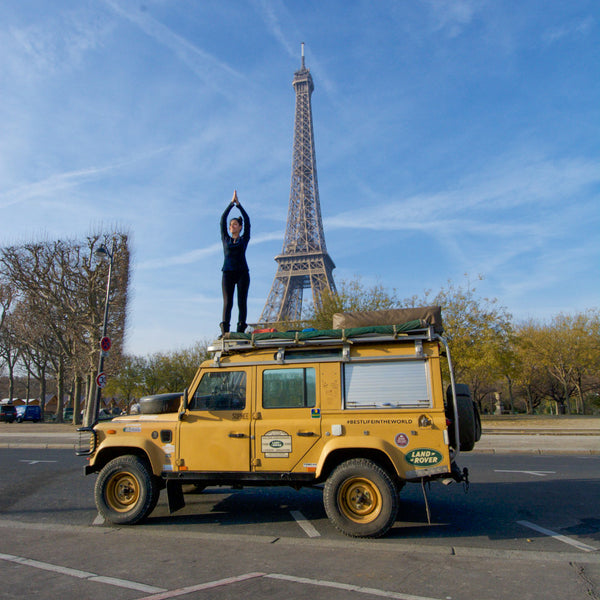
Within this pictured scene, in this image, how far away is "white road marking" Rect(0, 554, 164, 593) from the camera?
4.07m

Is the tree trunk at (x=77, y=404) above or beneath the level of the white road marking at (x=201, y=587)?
above

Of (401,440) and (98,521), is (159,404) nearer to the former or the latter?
(98,521)

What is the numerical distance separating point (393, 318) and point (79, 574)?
4252 mm

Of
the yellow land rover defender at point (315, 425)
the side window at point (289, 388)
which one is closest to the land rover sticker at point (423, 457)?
the yellow land rover defender at point (315, 425)

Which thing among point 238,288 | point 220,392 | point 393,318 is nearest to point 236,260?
point 238,288

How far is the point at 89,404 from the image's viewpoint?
27453 millimetres

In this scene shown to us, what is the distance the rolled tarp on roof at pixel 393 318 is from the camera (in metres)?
5.92

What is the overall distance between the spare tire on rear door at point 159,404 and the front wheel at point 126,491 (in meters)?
0.61

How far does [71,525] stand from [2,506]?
206 centimetres

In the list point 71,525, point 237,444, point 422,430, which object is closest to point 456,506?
point 422,430

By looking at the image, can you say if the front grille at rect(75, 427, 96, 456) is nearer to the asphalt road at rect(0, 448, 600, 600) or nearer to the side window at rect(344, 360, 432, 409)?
the asphalt road at rect(0, 448, 600, 600)

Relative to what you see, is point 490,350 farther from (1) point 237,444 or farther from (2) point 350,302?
(1) point 237,444

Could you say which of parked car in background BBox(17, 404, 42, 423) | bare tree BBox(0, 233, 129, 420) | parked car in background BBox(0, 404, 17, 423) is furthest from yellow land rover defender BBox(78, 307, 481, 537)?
parked car in background BBox(17, 404, 42, 423)

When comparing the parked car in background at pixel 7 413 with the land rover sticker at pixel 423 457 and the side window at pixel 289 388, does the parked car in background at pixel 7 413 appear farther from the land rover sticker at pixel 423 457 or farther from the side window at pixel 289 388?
the land rover sticker at pixel 423 457
